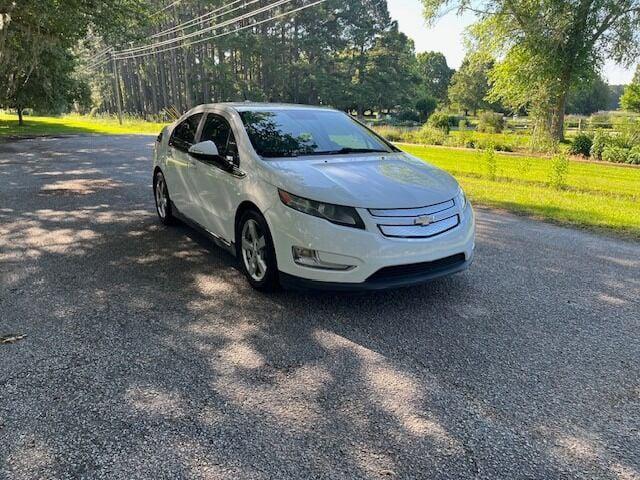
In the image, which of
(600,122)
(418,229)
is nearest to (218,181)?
(418,229)

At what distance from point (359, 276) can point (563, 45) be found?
24.1 meters

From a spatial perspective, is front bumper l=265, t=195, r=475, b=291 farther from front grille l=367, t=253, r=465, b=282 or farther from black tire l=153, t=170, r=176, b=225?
black tire l=153, t=170, r=176, b=225

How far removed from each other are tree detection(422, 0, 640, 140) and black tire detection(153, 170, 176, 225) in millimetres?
22043

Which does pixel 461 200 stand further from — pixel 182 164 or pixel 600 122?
pixel 600 122

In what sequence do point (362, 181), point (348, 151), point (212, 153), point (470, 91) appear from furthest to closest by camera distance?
point (470, 91)
point (348, 151)
point (212, 153)
point (362, 181)

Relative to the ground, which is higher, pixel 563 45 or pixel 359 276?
pixel 563 45

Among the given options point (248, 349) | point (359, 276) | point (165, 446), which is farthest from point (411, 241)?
point (165, 446)

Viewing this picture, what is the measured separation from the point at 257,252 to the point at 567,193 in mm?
8294

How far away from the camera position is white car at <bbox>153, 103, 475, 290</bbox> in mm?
3816

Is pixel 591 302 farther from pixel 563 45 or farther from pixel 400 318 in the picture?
pixel 563 45

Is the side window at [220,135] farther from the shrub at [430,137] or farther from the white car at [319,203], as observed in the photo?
the shrub at [430,137]

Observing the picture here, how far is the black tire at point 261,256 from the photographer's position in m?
4.21

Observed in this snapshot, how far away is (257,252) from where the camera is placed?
175 inches

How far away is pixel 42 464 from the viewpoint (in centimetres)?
234
